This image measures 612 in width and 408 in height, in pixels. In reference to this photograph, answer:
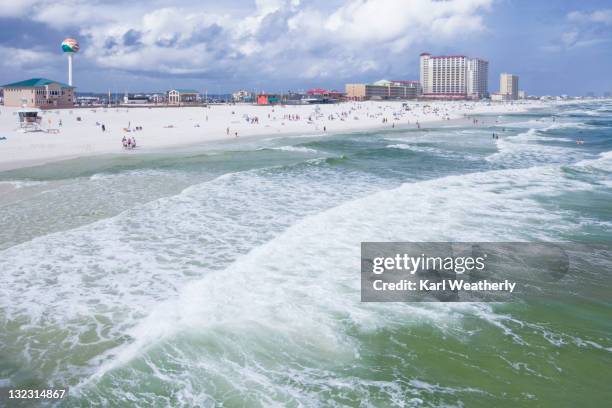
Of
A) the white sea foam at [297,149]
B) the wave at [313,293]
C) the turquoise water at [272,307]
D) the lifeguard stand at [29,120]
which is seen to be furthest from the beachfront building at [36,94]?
the wave at [313,293]

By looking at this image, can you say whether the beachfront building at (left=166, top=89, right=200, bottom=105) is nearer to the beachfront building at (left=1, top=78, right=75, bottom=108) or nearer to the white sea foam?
the beachfront building at (left=1, top=78, right=75, bottom=108)

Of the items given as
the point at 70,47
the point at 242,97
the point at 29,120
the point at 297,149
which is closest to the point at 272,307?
the point at 297,149

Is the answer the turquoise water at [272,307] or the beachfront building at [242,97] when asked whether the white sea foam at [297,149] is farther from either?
the beachfront building at [242,97]

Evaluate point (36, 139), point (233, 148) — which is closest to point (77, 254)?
point (233, 148)

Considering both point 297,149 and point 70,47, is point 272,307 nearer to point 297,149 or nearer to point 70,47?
point 297,149

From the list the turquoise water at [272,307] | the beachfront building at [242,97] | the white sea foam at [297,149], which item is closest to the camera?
the turquoise water at [272,307]

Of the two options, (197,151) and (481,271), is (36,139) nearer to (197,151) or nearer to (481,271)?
(197,151)

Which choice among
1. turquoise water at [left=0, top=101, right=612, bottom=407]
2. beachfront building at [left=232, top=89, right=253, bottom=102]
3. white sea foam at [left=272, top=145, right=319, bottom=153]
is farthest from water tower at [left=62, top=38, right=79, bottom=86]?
turquoise water at [left=0, top=101, right=612, bottom=407]
